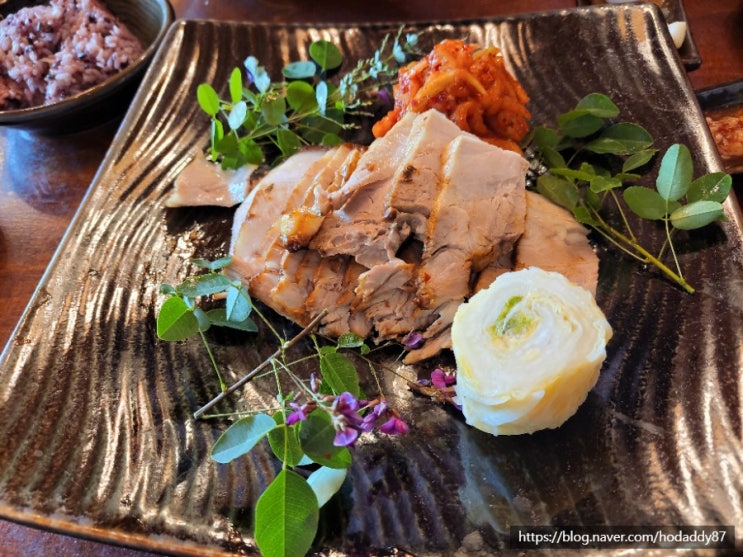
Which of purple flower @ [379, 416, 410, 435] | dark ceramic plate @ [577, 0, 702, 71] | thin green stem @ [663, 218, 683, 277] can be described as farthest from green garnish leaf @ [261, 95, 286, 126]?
dark ceramic plate @ [577, 0, 702, 71]

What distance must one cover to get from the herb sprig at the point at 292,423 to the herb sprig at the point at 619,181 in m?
1.17

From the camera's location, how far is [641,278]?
238 cm

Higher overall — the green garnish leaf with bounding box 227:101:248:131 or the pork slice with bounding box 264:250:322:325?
the green garnish leaf with bounding box 227:101:248:131

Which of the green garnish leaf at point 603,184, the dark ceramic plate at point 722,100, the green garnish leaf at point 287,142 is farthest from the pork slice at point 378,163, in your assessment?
the dark ceramic plate at point 722,100

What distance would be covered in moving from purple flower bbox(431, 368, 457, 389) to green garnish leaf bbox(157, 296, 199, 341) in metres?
0.96

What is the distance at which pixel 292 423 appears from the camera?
185 cm

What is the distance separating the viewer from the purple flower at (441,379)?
2.23m

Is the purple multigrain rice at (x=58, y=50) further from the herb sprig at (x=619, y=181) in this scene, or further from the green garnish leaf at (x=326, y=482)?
the green garnish leaf at (x=326, y=482)

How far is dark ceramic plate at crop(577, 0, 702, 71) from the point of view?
3350mm

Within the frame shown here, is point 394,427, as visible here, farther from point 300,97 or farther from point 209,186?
point 300,97

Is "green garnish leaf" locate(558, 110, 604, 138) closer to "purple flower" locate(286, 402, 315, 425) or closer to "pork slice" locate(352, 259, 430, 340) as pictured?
"pork slice" locate(352, 259, 430, 340)

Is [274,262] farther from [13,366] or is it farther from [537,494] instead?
[537,494]

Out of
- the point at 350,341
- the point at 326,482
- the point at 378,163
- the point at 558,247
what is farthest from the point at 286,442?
the point at 558,247

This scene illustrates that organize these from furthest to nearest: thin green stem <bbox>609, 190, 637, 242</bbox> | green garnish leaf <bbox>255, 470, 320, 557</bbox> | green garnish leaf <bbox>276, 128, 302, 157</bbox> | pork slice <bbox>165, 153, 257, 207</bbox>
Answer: green garnish leaf <bbox>276, 128, 302, 157</bbox> → pork slice <bbox>165, 153, 257, 207</bbox> → thin green stem <bbox>609, 190, 637, 242</bbox> → green garnish leaf <bbox>255, 470, 320, 557</bbox>
